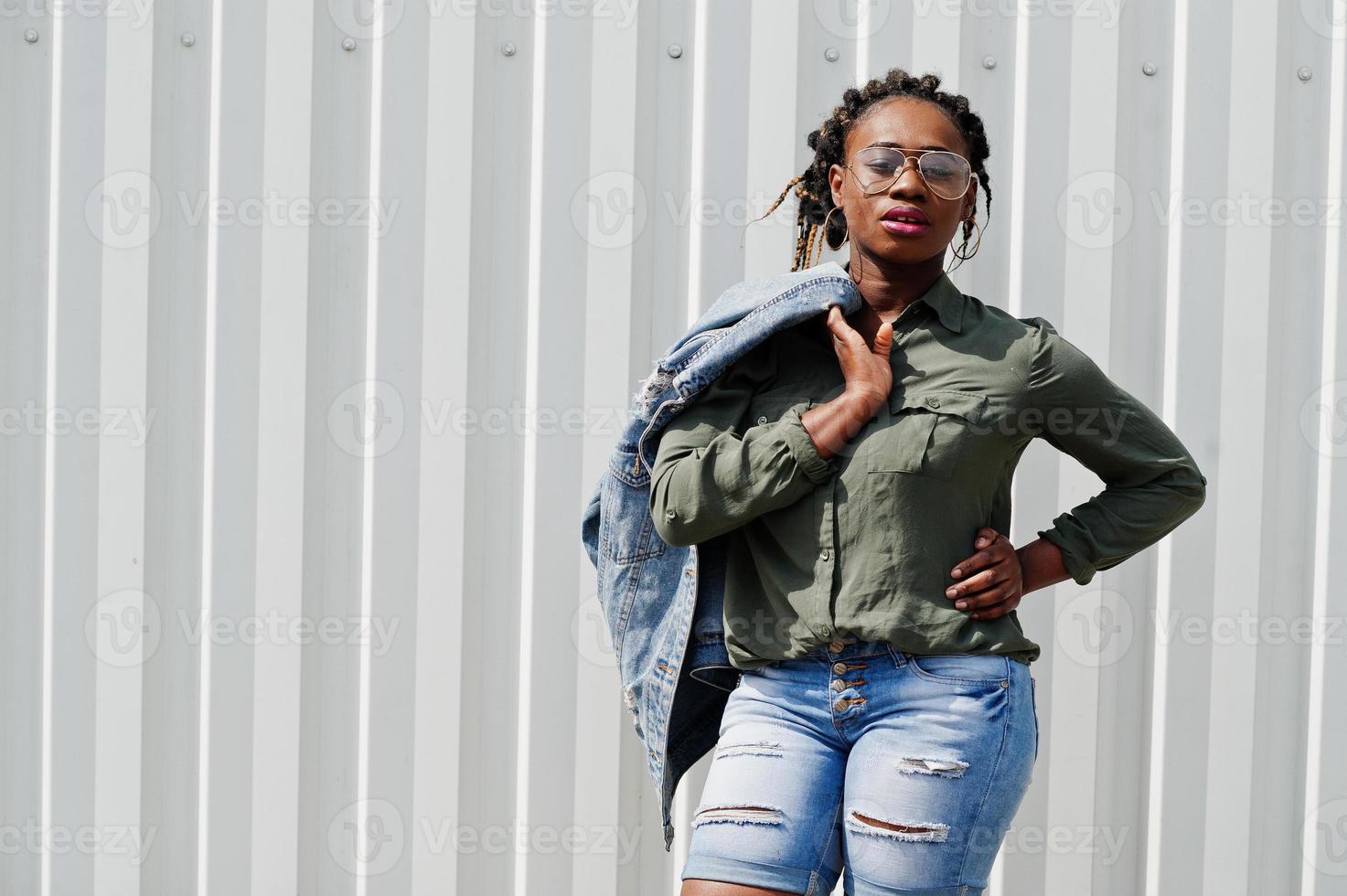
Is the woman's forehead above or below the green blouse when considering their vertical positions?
above

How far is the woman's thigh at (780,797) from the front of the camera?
1982 mm

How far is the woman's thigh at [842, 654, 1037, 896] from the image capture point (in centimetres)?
196

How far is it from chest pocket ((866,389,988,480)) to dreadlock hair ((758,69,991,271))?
1.60ft

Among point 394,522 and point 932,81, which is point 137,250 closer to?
point 394,522

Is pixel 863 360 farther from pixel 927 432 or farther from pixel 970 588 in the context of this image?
pixel 970 588

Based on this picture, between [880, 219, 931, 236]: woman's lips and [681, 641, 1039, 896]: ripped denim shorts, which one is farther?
[880, 219, 931, 236]: woman's lips

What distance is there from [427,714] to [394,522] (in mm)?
498

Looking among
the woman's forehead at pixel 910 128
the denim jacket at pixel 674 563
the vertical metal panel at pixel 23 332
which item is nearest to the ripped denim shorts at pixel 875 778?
the denim jacket at pixel 674 563

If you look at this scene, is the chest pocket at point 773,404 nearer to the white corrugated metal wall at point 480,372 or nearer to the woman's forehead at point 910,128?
the woman's forehead at point 910,128

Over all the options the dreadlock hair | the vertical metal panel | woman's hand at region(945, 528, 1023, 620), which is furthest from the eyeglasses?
the vertical metal panel

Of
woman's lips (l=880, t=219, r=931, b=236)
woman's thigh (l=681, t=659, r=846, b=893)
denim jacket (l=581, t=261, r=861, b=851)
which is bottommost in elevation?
woman's thigh (l=681, t=659, r=846, b=893)

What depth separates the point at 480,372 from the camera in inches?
119

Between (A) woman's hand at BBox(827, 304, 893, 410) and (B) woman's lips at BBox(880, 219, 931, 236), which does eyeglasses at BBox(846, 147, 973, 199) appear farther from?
(A) woman's hand at BBox(827, 304, 893, 410)

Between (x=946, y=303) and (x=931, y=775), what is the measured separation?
0.82 m
